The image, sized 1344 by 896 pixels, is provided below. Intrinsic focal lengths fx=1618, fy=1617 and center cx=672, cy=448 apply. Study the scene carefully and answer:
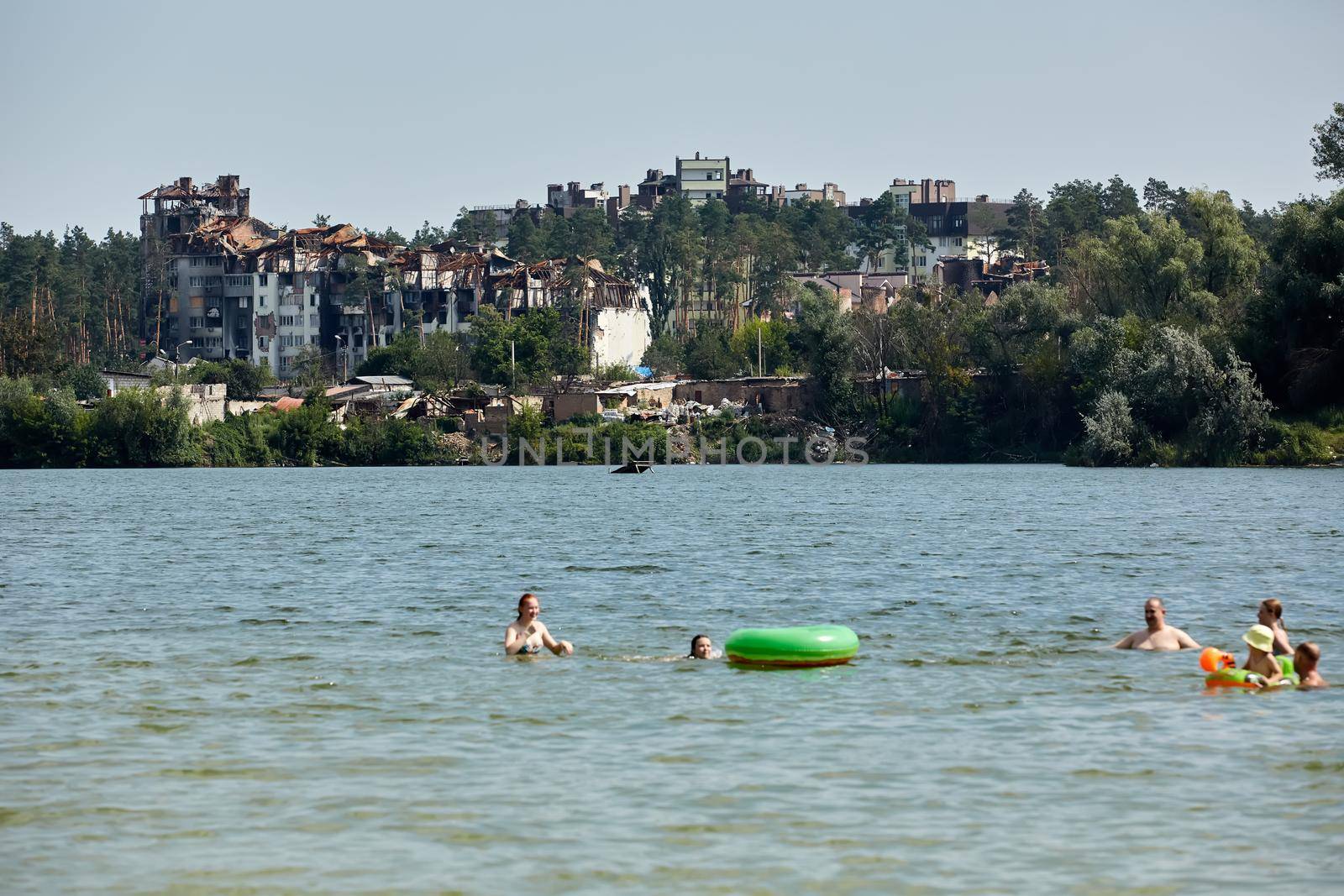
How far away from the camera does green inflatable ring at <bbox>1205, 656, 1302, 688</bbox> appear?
21.5 meters

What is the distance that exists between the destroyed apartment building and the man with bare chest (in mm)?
143788

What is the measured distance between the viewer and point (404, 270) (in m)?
178

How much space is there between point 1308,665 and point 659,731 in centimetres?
886

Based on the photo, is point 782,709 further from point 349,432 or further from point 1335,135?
point 349,432

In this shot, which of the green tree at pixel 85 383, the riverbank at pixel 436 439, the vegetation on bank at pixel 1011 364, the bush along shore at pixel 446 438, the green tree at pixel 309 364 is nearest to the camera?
the vegetation on bank at pixel 1011 364

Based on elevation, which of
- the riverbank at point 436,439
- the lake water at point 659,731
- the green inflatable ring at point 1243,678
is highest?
the riverbank at point 436,439

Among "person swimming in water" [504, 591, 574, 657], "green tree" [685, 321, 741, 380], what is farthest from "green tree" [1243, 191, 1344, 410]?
"person swimming in water" [504, 591, 574, 657]

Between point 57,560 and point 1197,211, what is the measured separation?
75.0 m

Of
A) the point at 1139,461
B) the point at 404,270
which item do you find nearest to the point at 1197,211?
the point at 1139,461

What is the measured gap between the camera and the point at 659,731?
63.7 ft

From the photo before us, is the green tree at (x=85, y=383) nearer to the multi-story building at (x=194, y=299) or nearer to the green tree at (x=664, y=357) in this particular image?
the multi-story building at (x=194, y=299)

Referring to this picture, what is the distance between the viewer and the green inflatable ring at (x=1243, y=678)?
21516 millimetres

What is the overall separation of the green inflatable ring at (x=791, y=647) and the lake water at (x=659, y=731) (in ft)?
0.93

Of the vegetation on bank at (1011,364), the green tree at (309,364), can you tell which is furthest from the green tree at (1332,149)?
the green tree at (309,364)
